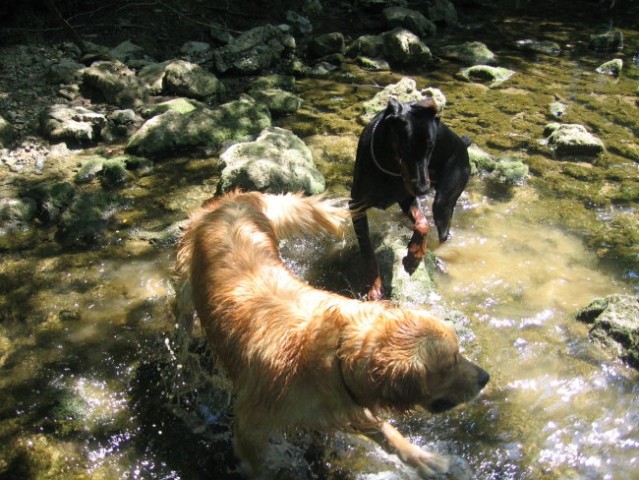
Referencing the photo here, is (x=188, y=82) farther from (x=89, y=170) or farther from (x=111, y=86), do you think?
(x=89, y=170)

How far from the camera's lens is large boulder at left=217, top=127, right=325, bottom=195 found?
20.7ft

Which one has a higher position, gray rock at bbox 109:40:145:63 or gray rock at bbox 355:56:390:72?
gray rock at bbox 109:40:145:63

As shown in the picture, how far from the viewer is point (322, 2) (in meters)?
14.9

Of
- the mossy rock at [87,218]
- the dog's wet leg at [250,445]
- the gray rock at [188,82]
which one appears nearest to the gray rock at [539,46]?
the gray rock at [188,82]

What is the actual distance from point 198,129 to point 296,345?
210 inches

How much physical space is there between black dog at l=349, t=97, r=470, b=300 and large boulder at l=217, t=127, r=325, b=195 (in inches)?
60.3

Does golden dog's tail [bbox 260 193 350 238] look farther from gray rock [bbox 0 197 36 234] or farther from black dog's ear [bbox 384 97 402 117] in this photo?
gray rock [bbox 0 197 36 234]

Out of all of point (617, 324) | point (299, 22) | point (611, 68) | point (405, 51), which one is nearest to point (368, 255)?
point (617, 324)

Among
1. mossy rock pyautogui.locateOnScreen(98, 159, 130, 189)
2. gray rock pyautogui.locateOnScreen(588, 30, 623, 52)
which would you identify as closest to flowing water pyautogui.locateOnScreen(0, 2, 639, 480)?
mossy rock pyautogui.locateOnScreen(98, 159, 130, 189)

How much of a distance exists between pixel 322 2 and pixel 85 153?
9580 mm

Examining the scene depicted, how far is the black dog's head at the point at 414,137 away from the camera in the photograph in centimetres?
432

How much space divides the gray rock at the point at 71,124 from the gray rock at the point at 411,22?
8.02 metres

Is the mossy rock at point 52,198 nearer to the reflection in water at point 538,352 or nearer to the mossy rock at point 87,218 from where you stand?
the mossy rock at point 87,218

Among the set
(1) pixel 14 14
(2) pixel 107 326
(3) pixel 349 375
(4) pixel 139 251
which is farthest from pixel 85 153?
(3) pixel 349 375
